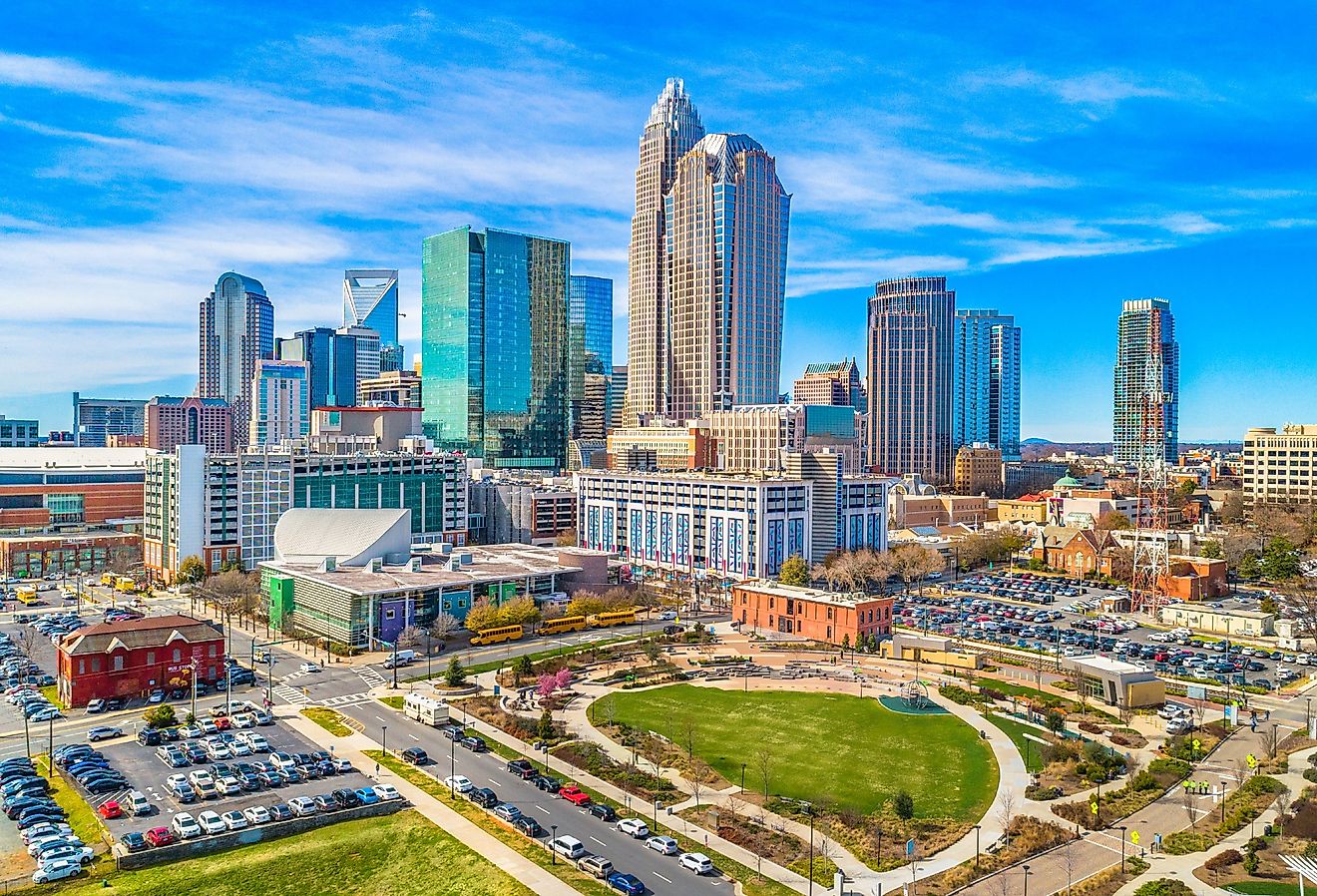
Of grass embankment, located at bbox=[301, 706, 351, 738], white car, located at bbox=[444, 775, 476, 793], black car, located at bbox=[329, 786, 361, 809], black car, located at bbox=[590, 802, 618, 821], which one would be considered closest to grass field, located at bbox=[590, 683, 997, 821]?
black car, located at bbox=[590, 802, 618, 821]

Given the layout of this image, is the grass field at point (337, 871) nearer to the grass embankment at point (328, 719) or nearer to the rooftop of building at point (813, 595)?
the grass embankment at point (328, 719)

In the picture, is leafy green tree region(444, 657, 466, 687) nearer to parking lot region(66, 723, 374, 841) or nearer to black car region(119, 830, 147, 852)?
parking lot region(66, 723, 374, 841)

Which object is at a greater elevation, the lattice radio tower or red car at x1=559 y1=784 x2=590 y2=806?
the lattice radio tower

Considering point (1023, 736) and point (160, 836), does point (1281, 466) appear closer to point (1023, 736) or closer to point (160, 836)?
point (1023, 736)

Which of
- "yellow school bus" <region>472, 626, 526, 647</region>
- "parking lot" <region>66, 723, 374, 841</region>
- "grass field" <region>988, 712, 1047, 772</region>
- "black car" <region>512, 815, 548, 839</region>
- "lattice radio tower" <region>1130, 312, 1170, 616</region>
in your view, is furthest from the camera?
"lattice radio tower" <region>1130, 312, 1170, 616</region>

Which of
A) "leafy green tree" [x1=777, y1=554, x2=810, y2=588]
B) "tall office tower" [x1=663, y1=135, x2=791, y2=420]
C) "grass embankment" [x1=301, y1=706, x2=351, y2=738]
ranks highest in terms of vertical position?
"tall office tower" [x1=663, y1=135, x2=791, y2=420]

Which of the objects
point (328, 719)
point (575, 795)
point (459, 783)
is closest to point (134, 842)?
point (459, 783)

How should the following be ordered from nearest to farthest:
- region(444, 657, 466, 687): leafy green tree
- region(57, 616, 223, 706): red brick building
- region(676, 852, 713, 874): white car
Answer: region(676, 852, 713, 874): white car, region(57, 616, 223, 706): red brick building, region(444, 657, 466, 687): leafy green tree
